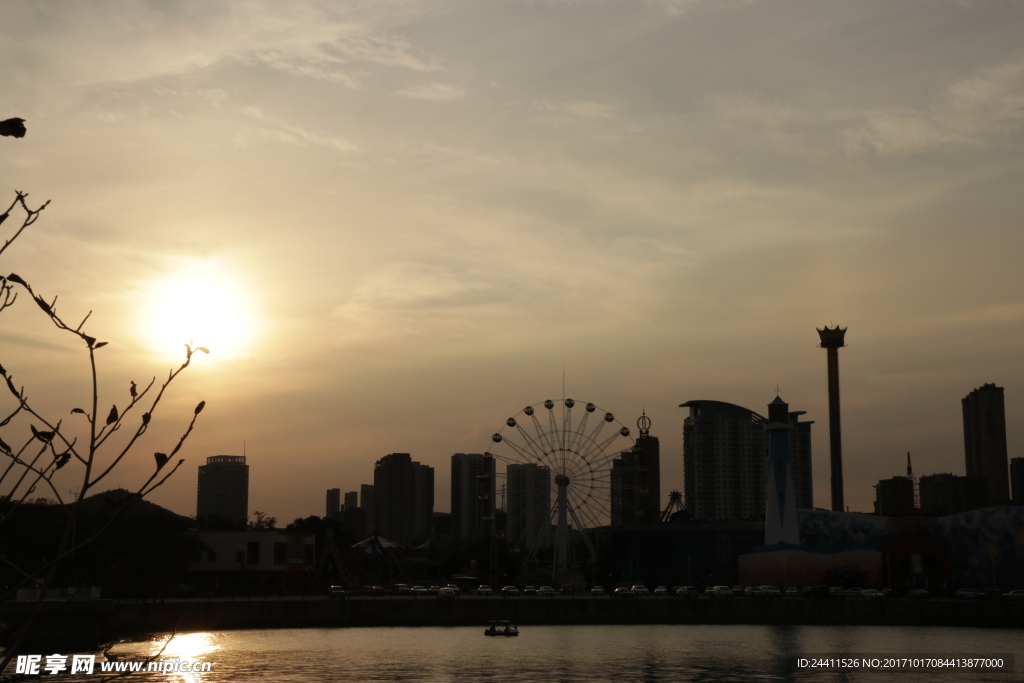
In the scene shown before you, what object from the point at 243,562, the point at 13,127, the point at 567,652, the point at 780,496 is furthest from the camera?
the point at 243,562

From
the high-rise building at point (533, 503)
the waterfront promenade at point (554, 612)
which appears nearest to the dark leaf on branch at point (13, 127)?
the waterfront promenade at point (554, 612)

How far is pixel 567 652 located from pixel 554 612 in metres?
26.4

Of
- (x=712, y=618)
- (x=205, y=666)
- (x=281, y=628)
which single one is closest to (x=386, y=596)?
(x=281, y=628)

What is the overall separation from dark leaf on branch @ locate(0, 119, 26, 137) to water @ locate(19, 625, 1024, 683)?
60.3 m

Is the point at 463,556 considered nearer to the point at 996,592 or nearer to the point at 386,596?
the point at 386,596

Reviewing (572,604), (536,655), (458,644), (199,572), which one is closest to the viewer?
(536,655)

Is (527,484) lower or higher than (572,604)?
higher

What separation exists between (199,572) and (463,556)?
51980 millimetres

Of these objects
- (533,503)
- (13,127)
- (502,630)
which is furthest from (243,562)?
(13,127)

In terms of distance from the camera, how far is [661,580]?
13962 cm

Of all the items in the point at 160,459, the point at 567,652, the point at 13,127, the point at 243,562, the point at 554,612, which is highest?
the point at 13,127

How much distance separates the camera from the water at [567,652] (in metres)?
65.6

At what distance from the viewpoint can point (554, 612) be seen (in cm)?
10612

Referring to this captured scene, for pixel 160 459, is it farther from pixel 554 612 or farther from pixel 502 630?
pixel 554 612
